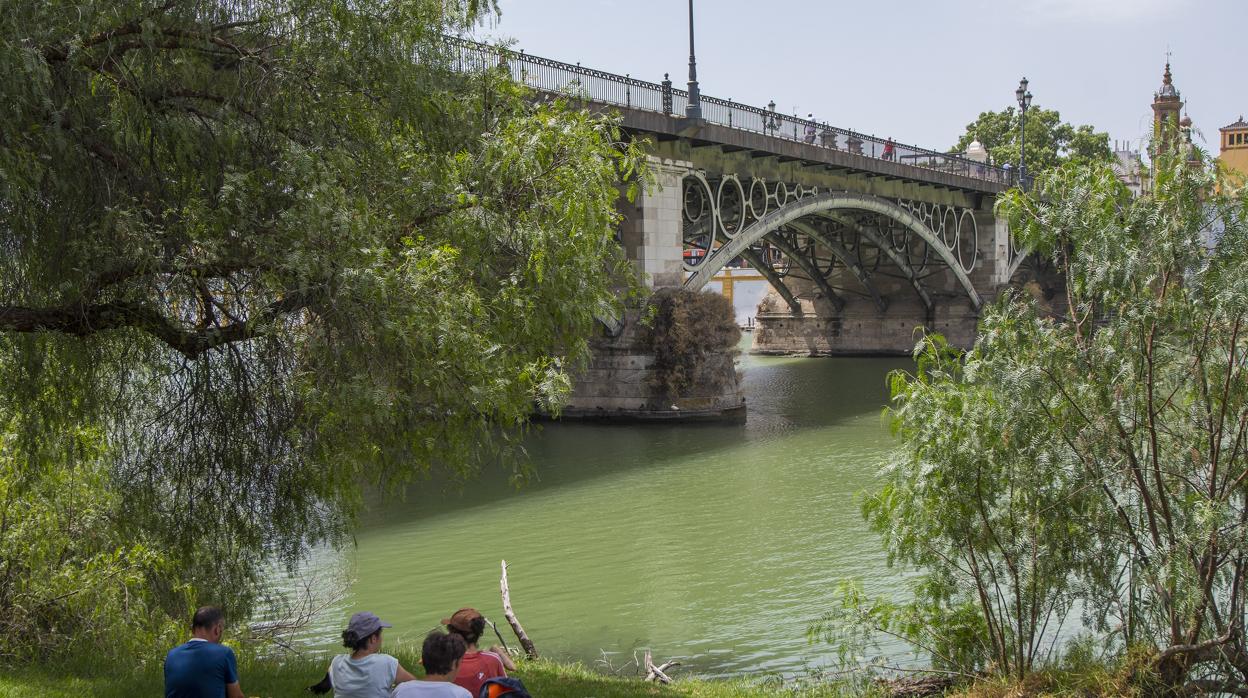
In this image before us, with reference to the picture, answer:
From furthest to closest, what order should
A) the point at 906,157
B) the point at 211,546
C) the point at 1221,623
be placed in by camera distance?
1. the point at 906,157
2. the point at 211,546
3. the point at 1221,623

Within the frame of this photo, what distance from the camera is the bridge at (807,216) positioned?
75.6ft

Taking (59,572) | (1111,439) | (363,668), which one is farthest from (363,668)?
(1111,439)

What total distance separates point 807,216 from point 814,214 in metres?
1.49

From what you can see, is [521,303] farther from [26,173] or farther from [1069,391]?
[1069,391]

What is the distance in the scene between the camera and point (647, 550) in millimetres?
13234

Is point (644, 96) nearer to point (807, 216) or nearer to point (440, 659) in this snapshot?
point (807, 216)

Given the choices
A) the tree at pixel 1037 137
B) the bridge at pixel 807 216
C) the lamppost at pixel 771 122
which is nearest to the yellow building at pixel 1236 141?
the tree at pixel 1037 137

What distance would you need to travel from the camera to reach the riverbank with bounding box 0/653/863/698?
5958 millimetres

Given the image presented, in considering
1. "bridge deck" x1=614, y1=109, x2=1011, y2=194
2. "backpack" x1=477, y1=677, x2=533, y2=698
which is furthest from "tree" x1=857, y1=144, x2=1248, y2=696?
"bridge deck" x1=614, y1=109, x2=1011, y2=194

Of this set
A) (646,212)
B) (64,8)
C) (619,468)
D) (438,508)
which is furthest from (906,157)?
(64,8)

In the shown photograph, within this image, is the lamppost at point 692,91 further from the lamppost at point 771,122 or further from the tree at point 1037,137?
the tree at point 1037,137

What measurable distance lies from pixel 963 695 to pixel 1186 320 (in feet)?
8.20

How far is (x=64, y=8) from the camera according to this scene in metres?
5.50

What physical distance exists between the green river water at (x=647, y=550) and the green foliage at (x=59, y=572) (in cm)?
262
